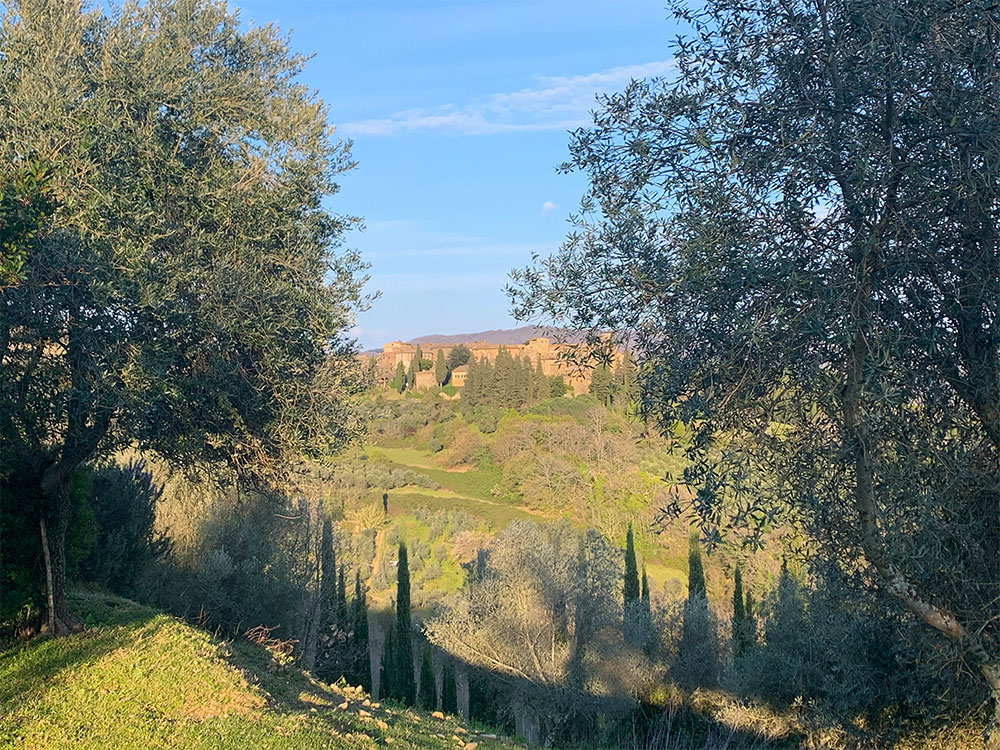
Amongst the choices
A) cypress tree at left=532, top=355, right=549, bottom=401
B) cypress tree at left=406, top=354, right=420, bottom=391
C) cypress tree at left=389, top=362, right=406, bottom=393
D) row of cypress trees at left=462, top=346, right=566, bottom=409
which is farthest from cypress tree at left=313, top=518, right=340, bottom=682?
cypress tree at left=406, top=354, right=420, bottom=391

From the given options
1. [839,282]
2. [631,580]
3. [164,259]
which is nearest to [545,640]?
[631,580]

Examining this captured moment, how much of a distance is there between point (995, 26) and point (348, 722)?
9139 millimetres

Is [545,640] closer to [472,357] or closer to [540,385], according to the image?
[540,385]

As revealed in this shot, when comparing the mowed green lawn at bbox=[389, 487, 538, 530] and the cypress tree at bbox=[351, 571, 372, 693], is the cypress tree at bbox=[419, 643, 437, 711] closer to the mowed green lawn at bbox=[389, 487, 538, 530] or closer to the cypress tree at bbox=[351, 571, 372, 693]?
the cypress tree at bbox=[351, 571, 372, 693]

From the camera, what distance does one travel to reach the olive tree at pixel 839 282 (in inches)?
229

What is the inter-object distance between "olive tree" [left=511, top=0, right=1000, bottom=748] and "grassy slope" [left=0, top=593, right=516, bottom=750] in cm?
508

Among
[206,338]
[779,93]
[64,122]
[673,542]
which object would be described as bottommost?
[673,542]

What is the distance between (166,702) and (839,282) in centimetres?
783

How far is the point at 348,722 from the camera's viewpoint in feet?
31.1

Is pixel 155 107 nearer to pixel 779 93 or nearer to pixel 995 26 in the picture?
pixel 779 93

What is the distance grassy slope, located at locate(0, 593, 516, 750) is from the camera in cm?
776

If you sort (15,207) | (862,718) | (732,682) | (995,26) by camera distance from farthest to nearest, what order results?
(732,682), (862,718), (15,207), (995,26)

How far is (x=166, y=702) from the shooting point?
875 cm

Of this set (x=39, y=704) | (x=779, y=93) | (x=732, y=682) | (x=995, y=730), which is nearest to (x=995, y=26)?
(x=779, y=93)
